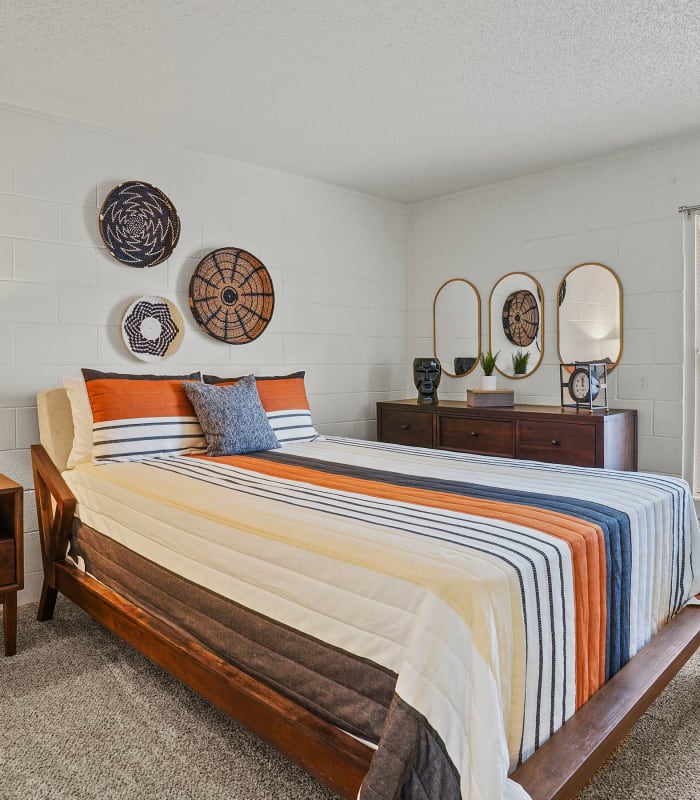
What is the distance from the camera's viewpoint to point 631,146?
3781 mm

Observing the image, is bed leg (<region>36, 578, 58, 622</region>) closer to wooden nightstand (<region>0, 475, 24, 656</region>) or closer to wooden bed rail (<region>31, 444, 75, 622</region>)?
wooden bed rail (<region>31, 444, 75, 622</region>)

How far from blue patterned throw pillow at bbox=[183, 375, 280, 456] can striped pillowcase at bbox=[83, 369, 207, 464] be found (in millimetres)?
77

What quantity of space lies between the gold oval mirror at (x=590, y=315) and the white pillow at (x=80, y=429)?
9.59 ft

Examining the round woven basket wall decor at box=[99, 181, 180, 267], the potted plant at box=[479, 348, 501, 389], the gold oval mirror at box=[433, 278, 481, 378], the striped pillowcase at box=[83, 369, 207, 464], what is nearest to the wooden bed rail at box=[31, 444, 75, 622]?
the striped pillowcase at box=[83, 369, 207, 464]

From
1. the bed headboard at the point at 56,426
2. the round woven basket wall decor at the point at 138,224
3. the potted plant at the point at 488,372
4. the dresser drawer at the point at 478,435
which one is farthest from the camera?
the potted plant at the point at 488,372

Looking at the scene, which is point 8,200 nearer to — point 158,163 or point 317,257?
point 158,163

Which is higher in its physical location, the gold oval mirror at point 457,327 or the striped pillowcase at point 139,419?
the gold oval mirror at point 457,327

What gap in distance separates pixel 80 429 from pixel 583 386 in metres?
2.78

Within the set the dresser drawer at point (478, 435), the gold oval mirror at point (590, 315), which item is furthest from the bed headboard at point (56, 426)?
the gold oval mirror at point (590, 315)

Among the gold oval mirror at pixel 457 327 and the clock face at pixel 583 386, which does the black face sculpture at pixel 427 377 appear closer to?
the gold oval mirror at pixel 457 327

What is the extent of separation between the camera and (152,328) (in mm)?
3625

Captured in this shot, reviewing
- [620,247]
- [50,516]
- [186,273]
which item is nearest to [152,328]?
[186,273]

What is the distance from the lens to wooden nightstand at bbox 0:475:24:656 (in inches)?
101

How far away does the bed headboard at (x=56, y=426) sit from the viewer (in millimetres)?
3057
